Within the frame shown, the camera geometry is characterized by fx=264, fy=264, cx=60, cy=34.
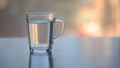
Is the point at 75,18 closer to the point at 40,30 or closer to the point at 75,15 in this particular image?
the point at 75,15

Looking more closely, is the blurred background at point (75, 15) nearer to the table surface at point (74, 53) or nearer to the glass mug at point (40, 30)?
the table surface at point (74, 53)

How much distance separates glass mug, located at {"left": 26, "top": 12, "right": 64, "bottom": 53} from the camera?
76 cm

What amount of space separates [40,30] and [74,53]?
371 millimetres

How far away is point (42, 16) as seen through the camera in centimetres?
77

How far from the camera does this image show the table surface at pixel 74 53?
38.4 inches

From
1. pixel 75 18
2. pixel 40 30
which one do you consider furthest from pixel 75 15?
pixel 40 30

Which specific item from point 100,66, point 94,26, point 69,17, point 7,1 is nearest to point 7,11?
point 7,1

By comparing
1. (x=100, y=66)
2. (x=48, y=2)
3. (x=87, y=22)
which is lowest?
(x=100, y=66)

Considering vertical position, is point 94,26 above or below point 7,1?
below

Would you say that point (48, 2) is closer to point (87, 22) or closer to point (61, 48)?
point (87, 22)

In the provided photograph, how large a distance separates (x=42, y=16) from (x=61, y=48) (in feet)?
1.29

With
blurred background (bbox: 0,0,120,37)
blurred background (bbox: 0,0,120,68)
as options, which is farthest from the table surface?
blurred background (bbox: 0,0,120,37)

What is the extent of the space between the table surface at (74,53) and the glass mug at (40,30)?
0.19 m

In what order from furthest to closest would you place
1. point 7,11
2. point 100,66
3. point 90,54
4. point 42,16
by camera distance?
point 7,11 < point 90,54 < point 100,66 < point 42,16
